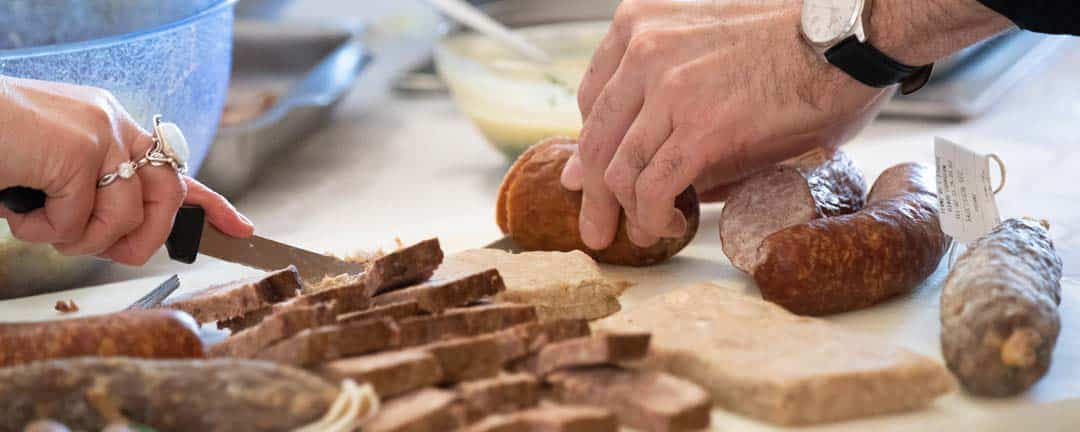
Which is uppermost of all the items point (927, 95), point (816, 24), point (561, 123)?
point (816, 24)

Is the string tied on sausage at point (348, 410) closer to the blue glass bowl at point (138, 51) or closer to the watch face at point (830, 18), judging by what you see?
the watch face at point (830, 18)

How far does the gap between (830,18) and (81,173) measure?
136 cm

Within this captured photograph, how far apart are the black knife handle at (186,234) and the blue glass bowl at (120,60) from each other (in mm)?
374

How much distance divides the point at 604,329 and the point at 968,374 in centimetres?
60

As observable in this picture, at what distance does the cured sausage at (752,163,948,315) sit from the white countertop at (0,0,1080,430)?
2.1 inches

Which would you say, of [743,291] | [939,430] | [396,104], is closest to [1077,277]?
[743,291]

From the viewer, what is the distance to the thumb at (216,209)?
2.41 metres

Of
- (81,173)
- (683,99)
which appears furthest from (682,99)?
(81,173)

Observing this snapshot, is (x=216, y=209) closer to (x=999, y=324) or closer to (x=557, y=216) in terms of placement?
(x=557, y=216)

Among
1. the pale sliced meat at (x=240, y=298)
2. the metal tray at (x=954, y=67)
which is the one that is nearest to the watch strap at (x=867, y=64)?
the pale sliced meat at (x=240, y=298)

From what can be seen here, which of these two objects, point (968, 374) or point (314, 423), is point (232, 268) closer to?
point (314, 423)

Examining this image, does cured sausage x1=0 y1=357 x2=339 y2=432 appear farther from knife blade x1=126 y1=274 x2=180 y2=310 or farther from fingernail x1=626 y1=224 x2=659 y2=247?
fingernail x1=626 y1=224 x2=659 y2=247

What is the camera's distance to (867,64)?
2215mm

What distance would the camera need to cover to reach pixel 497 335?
1.85m
